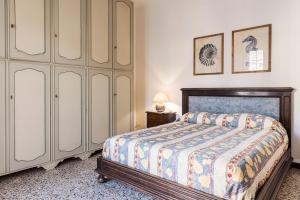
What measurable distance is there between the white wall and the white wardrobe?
17.1 inches

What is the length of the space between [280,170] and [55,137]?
9.24ft

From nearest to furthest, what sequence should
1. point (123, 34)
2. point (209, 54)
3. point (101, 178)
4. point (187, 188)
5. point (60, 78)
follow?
point (187, 188), point (101, 178), point (60, 78), point (209, 54), point (123, 34)

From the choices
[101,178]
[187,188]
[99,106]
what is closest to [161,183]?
[187,188]

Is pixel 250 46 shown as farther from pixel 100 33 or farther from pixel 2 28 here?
pixel 2 28

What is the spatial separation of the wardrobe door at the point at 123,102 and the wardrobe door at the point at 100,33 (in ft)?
1.21

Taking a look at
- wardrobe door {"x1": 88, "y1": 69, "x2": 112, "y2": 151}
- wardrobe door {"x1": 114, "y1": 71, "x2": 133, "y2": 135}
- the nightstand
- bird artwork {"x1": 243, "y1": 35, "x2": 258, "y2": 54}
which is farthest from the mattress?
wardrobe door {"x1": 114, "y1": 71, "x2": 133, "y2": 135}

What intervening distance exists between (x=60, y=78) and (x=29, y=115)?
2.11 feet

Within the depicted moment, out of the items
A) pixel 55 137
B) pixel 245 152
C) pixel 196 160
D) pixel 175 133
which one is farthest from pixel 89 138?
pixel 245 152

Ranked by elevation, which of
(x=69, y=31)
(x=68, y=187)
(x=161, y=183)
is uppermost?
(x=69, y=31)

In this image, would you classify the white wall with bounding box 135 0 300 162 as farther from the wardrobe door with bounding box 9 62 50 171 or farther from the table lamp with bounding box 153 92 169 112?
the wardrobe door with bounding box 9 62 50 171

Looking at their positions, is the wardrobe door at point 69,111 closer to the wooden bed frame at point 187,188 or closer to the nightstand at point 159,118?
the wooden bed frame at point 187,188

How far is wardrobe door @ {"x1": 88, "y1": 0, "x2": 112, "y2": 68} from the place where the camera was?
3516 mm

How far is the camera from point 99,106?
3.70 metres

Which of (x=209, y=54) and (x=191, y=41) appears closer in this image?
(x=209, y=54)
